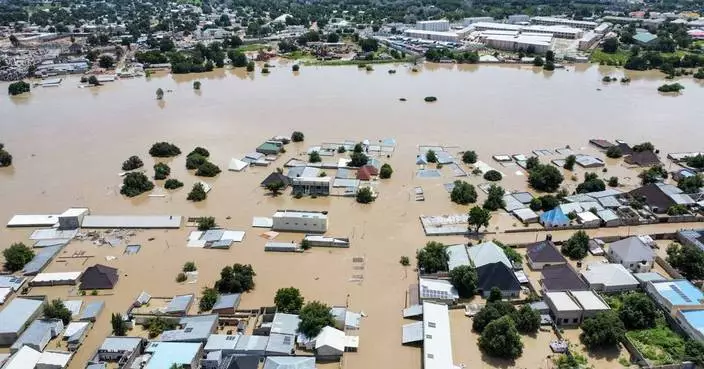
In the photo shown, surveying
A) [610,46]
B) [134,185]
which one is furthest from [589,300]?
[610,46]

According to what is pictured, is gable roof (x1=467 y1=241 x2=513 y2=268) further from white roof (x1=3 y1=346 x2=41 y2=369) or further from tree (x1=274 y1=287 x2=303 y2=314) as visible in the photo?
white roof (x1=3 y1=346 x2=41 y2=369)

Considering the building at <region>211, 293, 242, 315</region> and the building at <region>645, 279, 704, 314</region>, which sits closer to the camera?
the building at <region>645, 279, 704, 314</region>

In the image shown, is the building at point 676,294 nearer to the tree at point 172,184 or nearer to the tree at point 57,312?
the tree at point 57,312

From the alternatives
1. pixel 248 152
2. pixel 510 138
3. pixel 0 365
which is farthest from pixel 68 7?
pixel 0 365

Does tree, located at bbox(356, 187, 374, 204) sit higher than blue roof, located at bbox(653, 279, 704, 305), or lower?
higher

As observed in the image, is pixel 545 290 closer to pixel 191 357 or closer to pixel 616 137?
pixel 191 357

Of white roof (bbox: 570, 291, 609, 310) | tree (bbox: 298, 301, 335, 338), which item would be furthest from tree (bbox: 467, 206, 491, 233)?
tree (bbox: 298, 301, 335, 338)

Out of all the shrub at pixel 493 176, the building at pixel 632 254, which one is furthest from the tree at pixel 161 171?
the building at pixel 632 254
